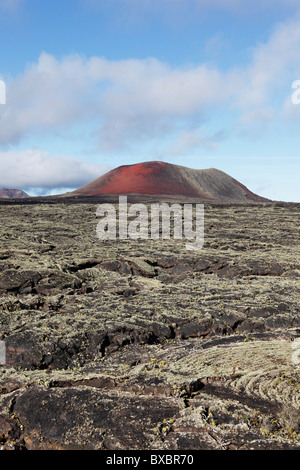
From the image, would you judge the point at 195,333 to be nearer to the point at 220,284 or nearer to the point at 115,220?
the point at 220,284

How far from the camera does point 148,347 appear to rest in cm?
667

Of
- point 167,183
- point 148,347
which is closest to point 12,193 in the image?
point 167,183

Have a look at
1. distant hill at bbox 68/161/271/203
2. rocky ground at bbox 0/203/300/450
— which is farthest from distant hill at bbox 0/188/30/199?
rocky ground at bbox 0/203/300/450

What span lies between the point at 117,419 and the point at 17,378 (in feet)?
6.25

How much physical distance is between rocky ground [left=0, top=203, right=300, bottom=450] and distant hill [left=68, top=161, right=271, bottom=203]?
48190mm

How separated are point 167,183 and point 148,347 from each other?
5949 cm

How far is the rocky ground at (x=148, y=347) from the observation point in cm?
439

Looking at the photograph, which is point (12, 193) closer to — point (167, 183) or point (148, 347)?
point (167, 183)

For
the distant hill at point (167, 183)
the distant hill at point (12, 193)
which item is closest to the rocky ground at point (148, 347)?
the distant hill at point (167, 183)

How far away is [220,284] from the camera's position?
9758 millimetres

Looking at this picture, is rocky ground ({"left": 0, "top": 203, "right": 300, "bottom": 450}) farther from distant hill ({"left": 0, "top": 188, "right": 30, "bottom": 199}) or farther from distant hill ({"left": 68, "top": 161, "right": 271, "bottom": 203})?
distant hill ({"left": 0, "top": 188, "right": 30, "bottom": 199})

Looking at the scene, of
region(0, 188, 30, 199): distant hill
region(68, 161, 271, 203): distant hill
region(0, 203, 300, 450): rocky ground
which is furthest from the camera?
region(0, 188, 30, 199): distant hill

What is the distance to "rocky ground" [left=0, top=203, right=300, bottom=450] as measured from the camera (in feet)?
14.4
